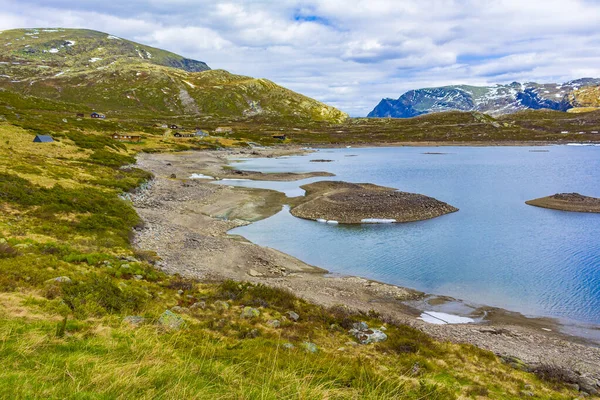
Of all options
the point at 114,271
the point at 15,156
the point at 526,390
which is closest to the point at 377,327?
the point at 526,390

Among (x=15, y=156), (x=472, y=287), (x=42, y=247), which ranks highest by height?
(x=15, y=156)

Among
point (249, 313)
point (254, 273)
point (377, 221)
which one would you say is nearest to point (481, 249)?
point (377, 221)

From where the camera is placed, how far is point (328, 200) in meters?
56.2

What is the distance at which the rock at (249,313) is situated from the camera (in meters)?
17.1

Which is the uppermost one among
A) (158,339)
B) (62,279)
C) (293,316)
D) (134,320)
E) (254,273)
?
(158,339)

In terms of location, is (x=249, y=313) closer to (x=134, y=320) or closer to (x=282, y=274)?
(x=134, y=320)

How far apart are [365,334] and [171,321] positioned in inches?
334

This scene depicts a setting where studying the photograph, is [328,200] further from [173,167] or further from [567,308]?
[173,167]

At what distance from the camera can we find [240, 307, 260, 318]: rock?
673 inches

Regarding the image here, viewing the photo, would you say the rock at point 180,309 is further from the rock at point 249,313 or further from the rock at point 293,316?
the rock at point 293,316

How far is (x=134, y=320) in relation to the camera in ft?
44.0

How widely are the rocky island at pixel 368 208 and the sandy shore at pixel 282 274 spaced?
20.8 feet

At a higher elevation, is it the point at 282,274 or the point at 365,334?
the point at 365,334

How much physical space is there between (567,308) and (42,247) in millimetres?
33016
